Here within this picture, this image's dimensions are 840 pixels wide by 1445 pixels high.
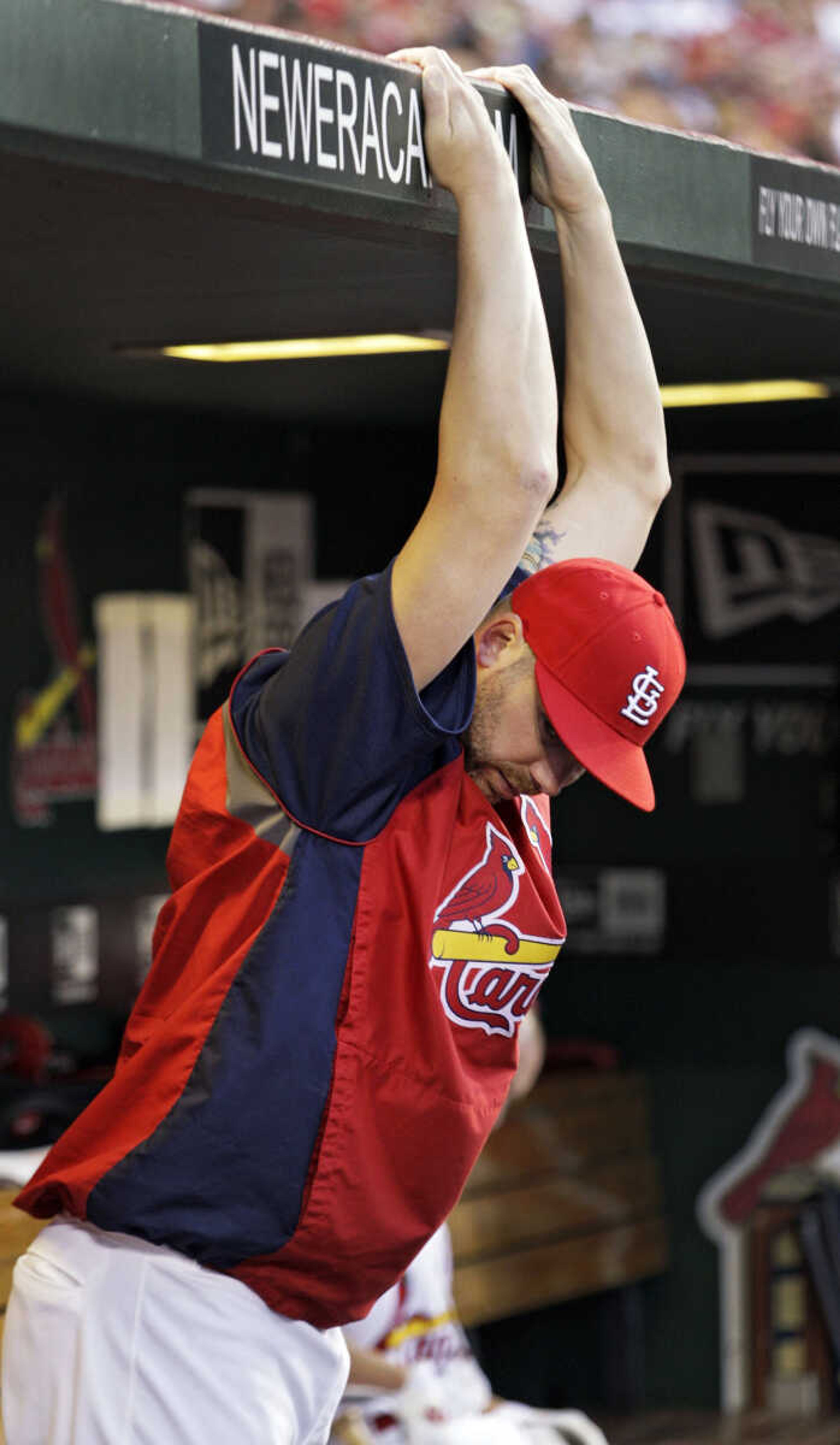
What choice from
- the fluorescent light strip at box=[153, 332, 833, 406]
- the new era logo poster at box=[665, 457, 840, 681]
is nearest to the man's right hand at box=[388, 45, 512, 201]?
the fluorescent light strip at box=[153, 332, 833, 406]

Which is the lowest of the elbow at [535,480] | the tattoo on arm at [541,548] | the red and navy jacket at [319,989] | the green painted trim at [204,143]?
the red and navy jacket at [319,989]

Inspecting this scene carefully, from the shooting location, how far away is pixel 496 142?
2.74m

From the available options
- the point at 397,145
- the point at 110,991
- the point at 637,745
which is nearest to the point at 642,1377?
the point at 110,991

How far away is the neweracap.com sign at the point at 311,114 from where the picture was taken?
8.42ft

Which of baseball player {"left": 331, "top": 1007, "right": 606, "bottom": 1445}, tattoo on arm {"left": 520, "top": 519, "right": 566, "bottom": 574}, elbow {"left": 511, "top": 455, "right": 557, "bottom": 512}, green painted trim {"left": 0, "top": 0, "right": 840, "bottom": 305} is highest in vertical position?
green painted trim {"left": 0, "top": 0, "right": 840, "bottom": 305}

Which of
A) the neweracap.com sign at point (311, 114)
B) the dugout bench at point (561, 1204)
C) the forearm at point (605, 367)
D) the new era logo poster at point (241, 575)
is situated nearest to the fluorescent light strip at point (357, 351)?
the forearm at point (605, 367)

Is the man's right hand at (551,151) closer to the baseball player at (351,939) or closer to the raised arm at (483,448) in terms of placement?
the baseball player at (351,939)

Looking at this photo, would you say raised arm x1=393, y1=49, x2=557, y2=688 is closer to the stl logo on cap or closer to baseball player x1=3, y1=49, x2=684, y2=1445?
baseball player x1=3, y1=49, x2=684, y2=1445

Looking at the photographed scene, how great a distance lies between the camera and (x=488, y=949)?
273 cm

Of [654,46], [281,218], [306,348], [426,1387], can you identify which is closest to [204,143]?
[281,218]

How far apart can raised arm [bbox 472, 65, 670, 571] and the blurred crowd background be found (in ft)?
19.4

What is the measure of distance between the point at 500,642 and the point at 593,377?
50 cm

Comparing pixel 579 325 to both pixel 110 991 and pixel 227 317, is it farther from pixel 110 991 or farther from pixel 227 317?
pixel 110 991

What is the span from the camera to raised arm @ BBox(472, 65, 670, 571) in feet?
9.72
